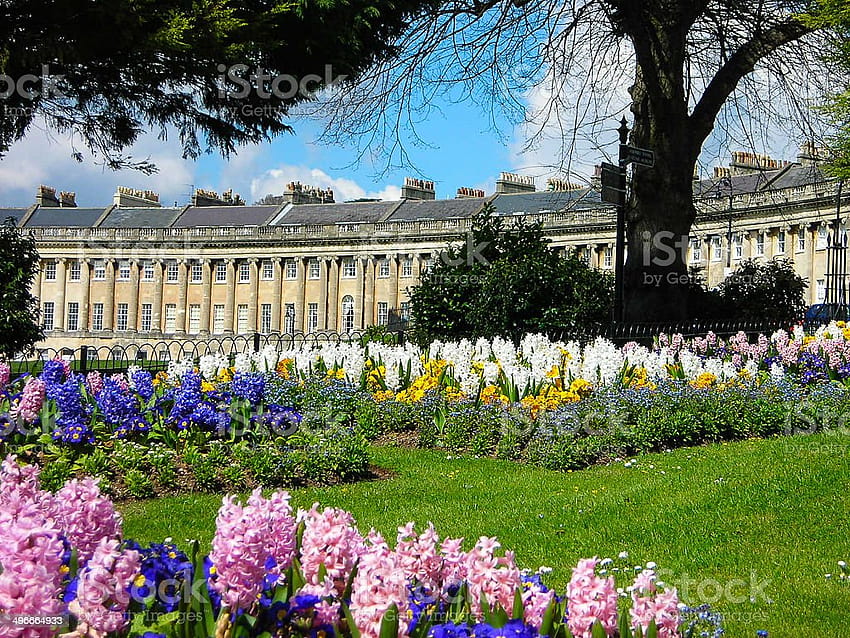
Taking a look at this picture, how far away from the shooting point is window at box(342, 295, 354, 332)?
69.4 m

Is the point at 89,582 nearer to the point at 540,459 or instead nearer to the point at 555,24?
the point at 540,459

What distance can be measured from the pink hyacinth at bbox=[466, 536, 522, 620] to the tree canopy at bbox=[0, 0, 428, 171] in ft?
27.4

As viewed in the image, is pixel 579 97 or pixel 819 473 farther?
pixel 579 97

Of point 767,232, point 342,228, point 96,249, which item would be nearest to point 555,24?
point 767,232

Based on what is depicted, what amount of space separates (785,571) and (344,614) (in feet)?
9.75

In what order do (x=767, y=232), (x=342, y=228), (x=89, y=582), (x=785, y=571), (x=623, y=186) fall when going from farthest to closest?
(x=342, y=228), (x=767, y=232), (x=623, y=186), (x=785, y=571), (x=89, y=582)

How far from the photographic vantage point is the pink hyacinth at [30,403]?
7.81m

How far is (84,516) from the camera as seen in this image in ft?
10.2

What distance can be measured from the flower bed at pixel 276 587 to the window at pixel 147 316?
74.2 meters

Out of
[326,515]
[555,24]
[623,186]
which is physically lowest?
[326,515]

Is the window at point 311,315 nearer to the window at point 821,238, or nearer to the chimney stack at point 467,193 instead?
the chimney stack at point 467,193

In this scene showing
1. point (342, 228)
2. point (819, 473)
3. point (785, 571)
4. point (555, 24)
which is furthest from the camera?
point (342, 228)

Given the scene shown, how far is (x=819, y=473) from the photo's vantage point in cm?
702

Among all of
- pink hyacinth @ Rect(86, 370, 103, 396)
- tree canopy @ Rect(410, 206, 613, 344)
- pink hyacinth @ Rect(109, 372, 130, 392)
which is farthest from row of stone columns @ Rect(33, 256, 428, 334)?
pink hyacinth @ Rect(86, 370, 103, 396)
